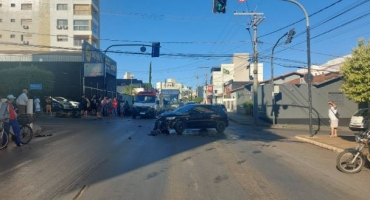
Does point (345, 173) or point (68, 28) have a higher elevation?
point (68, 28)

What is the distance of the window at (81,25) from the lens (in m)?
59.9

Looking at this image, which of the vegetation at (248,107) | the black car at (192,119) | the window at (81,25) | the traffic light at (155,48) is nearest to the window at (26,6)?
the window at (81,25)

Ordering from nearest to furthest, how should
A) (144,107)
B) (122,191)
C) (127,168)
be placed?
(122,191) → (127,168) → (144,107)

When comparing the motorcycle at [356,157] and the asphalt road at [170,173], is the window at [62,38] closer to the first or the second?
the asphalt road at [170,173]

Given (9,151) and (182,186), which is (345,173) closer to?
(182,186)

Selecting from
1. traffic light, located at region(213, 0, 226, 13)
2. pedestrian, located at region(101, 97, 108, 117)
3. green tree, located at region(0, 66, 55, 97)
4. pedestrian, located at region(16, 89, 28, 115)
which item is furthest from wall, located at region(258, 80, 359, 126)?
green tree, located at region(0, 66, 55, 97)

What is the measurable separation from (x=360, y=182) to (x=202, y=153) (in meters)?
4.88

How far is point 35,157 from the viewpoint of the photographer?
1054 centimetres

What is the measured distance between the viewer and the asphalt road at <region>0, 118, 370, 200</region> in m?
6.70

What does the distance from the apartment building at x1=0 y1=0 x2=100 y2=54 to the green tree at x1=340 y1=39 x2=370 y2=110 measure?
5056 centimetres

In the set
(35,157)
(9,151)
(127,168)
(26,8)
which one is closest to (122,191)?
(127,168)

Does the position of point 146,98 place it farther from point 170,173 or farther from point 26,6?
point 26,6

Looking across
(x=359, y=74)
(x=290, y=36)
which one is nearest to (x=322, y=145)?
(x=359, y=74)

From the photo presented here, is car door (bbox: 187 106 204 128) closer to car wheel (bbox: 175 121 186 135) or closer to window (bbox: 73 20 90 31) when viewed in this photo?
car wheel (bbox: 175 121 186 135)
